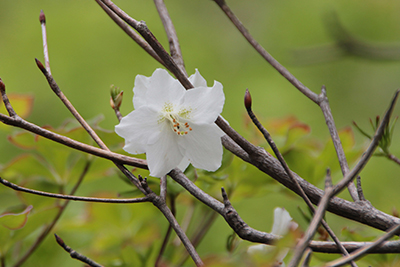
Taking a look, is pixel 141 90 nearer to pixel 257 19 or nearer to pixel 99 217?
pixel 99 217

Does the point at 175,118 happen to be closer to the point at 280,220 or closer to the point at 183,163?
the point at 183,163

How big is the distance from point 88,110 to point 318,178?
106cm

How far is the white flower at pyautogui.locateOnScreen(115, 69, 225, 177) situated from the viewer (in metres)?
0.29

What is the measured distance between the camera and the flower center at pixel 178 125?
0.33 meters

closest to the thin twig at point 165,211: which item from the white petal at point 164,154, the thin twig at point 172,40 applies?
the white petal at point 164,154

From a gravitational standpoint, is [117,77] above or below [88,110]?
above

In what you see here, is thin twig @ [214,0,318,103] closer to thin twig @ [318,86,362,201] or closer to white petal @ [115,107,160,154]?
thin twig @ [318,86,362,201]

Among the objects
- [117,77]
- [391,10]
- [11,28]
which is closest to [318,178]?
[117,77]

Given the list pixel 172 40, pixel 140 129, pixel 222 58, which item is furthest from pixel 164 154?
pixel 222 58

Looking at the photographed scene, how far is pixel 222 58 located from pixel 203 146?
145cm

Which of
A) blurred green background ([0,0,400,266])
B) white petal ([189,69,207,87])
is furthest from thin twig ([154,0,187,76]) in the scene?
blurred green background ([0,0,400,266])

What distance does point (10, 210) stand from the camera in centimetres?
44

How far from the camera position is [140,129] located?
315 millimetres

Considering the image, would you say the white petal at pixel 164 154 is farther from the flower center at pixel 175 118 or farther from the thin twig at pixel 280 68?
the thin twig at pixel 280 68
